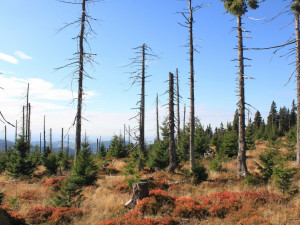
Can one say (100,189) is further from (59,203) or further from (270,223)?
→ (270,223)

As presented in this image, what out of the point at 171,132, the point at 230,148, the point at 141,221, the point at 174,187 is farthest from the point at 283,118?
the point at 141,221

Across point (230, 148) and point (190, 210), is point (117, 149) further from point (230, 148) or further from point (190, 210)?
point (190, 210)

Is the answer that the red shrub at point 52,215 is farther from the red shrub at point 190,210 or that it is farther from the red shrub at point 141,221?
the red shrub at point 190,210

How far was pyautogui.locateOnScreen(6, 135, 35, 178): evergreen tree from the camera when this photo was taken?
55.6 ft

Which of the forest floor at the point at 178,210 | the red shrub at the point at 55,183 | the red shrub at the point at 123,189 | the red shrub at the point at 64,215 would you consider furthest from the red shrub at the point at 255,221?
the red shrub at the point at 55,183

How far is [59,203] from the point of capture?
8.06 metres

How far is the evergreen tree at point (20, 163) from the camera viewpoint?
17.0 metres

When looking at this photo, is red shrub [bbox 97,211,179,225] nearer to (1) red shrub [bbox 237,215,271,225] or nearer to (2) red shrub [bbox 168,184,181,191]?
(1) red shrub [bbox 237,215,271,225]

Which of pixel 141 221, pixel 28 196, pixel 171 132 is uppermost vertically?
pixel 171 132

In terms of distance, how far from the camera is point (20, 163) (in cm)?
1709

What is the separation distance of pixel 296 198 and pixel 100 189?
8852 mm

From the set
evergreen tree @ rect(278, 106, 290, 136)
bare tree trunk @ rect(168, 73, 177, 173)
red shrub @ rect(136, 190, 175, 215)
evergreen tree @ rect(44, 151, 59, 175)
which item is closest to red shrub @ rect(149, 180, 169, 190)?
red shrub @ rect(136, 190, 175, 215)

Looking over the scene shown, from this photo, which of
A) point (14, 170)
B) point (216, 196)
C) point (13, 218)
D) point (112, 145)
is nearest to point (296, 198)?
point (216, 196)

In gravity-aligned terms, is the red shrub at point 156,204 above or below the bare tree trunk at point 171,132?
below
